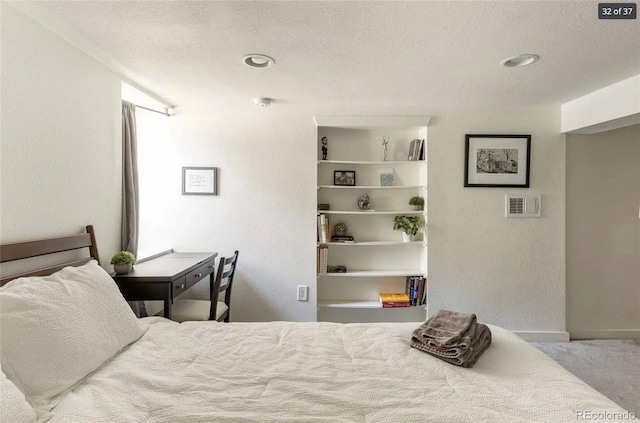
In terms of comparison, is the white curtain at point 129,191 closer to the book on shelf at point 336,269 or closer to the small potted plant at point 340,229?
the book on shelf at point 336,269

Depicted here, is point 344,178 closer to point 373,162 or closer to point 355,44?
point 373,162

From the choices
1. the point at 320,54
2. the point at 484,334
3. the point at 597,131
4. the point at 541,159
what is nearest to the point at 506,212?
the point at 541,159

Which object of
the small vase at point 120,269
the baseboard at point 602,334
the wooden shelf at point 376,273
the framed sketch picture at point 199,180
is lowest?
the baseboard at point 602,334

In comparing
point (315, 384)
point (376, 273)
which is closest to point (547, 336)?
point (376, 273)

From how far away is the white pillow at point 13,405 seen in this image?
2.80 ft

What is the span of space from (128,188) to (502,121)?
3.42 meters

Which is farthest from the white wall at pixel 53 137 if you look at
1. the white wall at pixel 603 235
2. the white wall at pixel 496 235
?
the white wall at pixel 603 235

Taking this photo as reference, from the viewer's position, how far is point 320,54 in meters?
1.98

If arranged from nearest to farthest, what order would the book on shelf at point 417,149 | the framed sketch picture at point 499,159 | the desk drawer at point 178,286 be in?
1. the desk drawer at point 178,286
2. the framed sketch picture at point 499,159
3. the book on shelf at point 417,149

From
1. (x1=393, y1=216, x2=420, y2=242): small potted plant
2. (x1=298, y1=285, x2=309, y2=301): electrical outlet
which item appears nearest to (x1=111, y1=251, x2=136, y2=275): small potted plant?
(x1=298, y1=285, x2=309, y2=301): electrical outlet

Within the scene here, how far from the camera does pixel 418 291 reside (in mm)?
3098

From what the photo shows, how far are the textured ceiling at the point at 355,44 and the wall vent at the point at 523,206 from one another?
3.14 feet

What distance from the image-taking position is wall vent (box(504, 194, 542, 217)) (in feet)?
9.99

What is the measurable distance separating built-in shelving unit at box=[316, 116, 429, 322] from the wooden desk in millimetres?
1341
